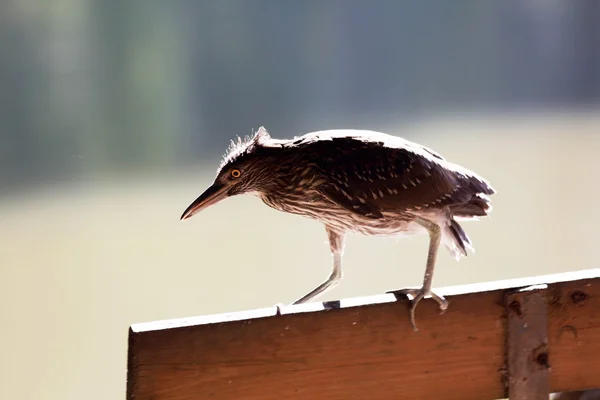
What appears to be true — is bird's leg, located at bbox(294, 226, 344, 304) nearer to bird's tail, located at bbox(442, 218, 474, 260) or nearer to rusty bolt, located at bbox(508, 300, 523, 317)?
bird's tail, located at bbox(442, 218, 474, 260)

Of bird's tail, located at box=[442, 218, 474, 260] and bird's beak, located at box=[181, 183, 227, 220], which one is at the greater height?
bird's beak, located at box=[181, 183, 227, 220]

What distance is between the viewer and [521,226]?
7.08 feet

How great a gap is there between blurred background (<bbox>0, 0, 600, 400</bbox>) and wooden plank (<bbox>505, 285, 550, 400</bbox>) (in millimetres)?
688

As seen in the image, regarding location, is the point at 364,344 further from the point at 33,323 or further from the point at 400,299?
the point at 33,323

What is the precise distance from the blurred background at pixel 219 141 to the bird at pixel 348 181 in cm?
57

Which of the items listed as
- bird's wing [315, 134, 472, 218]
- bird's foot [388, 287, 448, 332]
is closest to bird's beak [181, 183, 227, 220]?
bird's wing [315, 134, 472, 218]

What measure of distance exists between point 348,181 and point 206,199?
0.23m

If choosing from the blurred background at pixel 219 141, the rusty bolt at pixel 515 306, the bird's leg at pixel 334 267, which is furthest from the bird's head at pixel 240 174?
the blurred background at pixel 219 141

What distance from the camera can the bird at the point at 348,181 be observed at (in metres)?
1.26

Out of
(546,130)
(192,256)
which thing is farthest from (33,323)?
(546,130)

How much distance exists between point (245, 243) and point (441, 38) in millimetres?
768

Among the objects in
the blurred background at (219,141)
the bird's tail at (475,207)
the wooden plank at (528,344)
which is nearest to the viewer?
the wooden plank at (528,344)

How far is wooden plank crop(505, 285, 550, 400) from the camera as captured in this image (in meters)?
1.20

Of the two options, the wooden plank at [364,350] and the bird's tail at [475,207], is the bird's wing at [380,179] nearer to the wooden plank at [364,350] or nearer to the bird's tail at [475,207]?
the bird's tail at [475,207]
